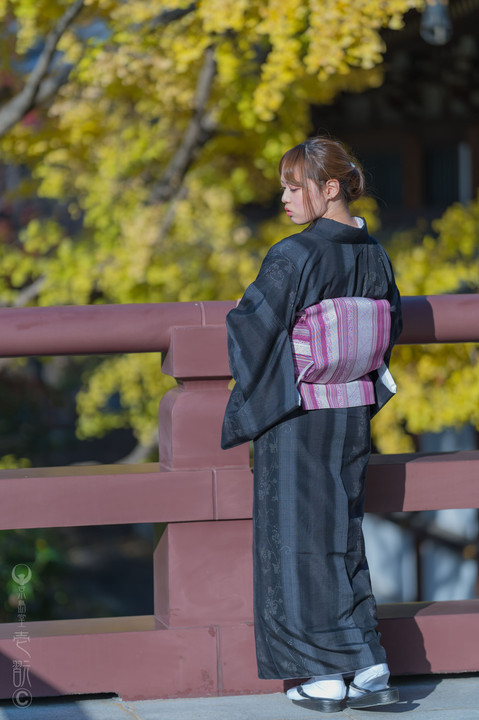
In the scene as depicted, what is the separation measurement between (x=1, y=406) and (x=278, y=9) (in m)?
6.21

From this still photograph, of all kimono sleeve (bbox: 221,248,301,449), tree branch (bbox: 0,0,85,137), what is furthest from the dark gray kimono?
tree branch (bbox: 0,0,85,137)

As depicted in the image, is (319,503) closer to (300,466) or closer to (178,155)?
(300,466)

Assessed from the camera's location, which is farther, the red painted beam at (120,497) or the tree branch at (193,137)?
the tree branch at (193,137)

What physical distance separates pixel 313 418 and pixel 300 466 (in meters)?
0.12

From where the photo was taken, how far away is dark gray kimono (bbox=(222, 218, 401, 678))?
7.90 ft

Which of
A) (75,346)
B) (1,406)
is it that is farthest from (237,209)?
(75,346)

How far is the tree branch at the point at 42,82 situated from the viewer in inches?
217

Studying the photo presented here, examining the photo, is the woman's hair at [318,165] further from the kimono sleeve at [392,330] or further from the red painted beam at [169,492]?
the red painted beam at [169,492]

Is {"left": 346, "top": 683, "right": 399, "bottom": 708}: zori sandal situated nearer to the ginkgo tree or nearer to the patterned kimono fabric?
the patterned kimono fabric

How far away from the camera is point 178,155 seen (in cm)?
722

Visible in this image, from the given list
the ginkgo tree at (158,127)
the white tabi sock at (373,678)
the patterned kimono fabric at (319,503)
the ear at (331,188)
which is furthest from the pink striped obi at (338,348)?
the ginkgo tree at (158,127)

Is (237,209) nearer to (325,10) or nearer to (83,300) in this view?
(83,300)

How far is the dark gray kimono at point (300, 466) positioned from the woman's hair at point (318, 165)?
0.34 feet

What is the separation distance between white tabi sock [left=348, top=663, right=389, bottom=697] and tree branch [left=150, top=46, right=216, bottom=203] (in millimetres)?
4950
